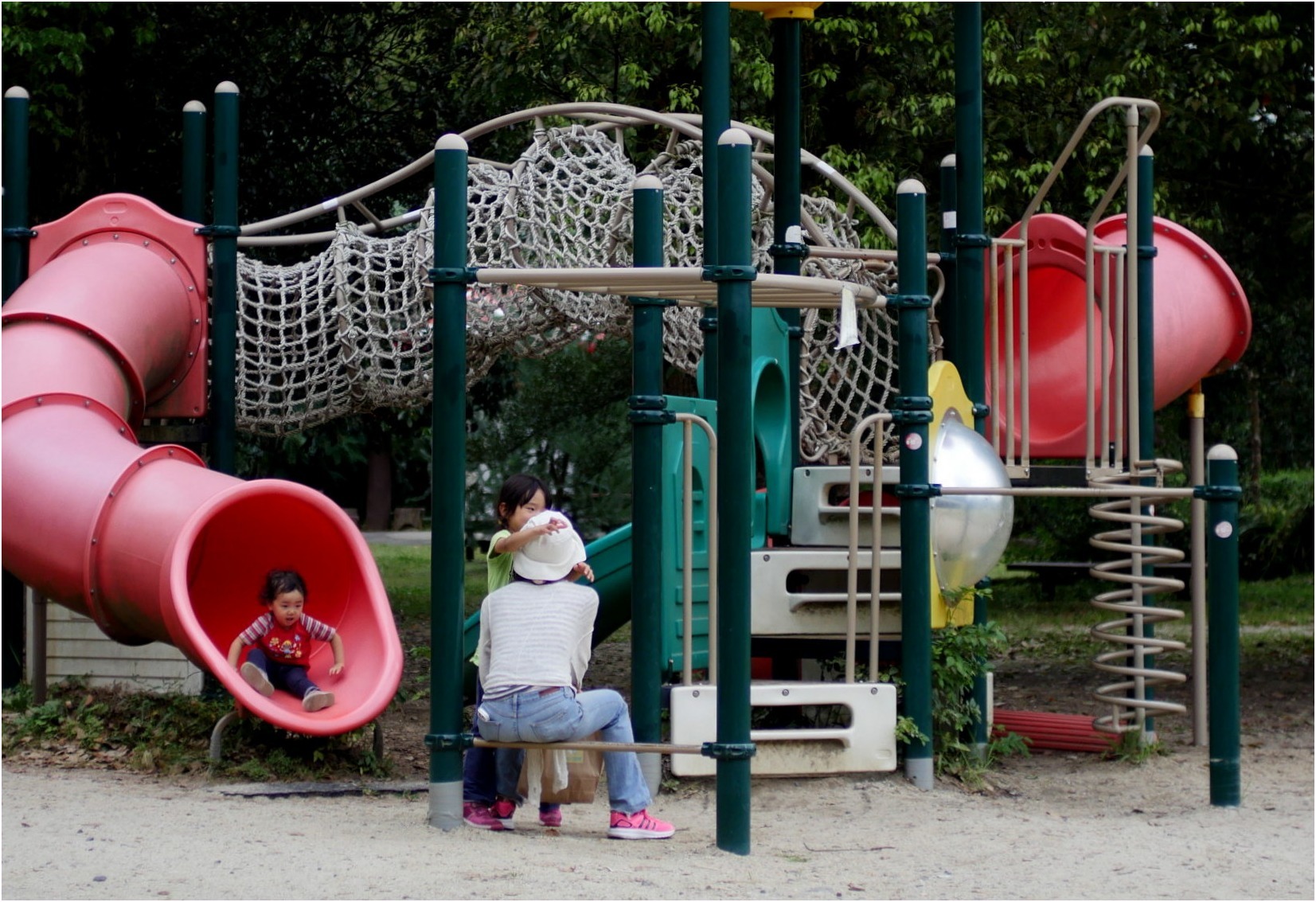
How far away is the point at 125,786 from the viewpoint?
606cm

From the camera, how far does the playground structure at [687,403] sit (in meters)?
5.27

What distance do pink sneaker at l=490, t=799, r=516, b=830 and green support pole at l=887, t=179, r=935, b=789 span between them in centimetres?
170

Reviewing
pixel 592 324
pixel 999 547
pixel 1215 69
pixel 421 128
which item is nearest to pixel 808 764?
pixel 999 547

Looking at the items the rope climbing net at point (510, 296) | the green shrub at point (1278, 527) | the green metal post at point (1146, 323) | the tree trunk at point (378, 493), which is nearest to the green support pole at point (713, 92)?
the rope climbing net at point (510, 296)

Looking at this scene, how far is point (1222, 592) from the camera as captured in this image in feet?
20.7

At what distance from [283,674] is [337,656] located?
21 centimetres

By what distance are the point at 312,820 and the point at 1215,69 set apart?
22.9 ft

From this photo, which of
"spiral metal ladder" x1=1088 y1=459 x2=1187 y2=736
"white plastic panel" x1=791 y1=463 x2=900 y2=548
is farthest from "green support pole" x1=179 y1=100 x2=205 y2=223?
"spiral metal ladder" x1=1088 y1=459 x2=1187 y2=736

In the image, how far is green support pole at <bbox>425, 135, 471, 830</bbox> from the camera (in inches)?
206

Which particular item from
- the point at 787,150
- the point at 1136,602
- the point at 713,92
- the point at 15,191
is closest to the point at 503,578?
the point at 713,92

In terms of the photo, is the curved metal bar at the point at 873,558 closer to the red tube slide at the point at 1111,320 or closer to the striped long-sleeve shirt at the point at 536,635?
the striped long-sleeve shirt at the point at 536,635

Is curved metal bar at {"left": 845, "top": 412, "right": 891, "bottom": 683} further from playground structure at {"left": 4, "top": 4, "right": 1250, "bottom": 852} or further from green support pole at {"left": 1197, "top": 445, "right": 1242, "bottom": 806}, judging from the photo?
green support pole at {"left": 1197, "top": 445, "right": 1242, "bottom": 806}

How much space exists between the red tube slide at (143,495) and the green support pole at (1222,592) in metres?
3.03

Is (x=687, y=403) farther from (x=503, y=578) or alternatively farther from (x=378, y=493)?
(x=378, y=493)
